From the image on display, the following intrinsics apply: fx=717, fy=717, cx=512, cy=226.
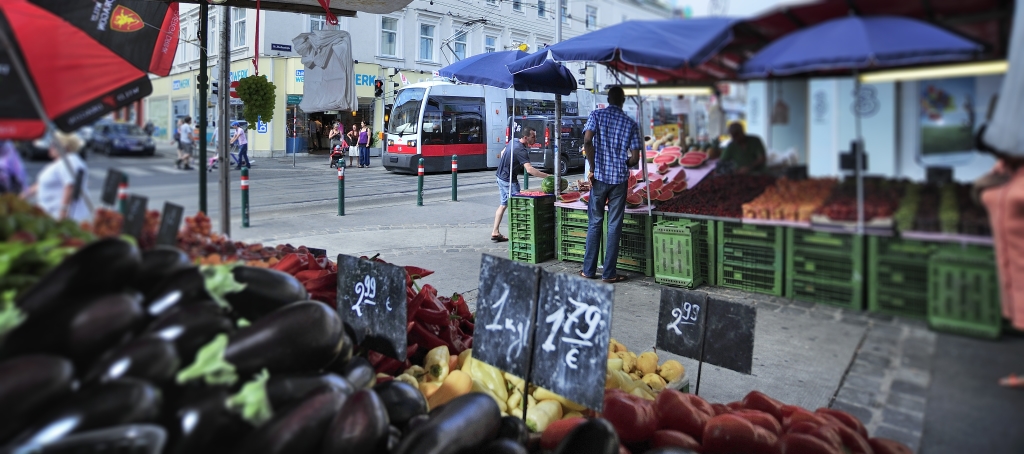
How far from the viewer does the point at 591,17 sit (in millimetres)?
2543

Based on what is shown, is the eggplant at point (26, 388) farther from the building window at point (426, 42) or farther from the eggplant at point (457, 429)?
the building window at point (426, 42)

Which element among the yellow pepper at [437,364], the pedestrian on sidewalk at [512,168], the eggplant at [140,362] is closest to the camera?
the eggplant at [140,362]

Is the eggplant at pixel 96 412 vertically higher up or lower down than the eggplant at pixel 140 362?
lower down

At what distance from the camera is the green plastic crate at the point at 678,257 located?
267 cm

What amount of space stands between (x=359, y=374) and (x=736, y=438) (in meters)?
1.14

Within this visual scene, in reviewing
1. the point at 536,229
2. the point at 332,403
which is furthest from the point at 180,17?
the point at 536,229

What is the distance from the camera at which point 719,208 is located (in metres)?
1.83

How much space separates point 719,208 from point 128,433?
140 cm

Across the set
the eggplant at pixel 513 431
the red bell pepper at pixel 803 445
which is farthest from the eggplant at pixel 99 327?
the red bell pepper at pixel 803 445

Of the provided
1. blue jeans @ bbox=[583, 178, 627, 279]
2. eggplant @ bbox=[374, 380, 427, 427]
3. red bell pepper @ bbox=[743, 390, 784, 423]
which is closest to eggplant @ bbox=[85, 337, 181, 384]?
eggplant @ bbox=[374, 380, 427, 427]

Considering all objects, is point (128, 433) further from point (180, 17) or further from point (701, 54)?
point (180, 17)

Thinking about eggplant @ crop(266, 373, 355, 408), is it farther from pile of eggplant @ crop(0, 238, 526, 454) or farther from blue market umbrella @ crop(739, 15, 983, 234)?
blue market umbrella @ crop(739, 15, 983, 234)

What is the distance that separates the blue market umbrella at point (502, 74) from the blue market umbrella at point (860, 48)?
12.0 ft

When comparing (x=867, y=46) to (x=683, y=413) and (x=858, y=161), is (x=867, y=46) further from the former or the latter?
(x=683, y=413)
